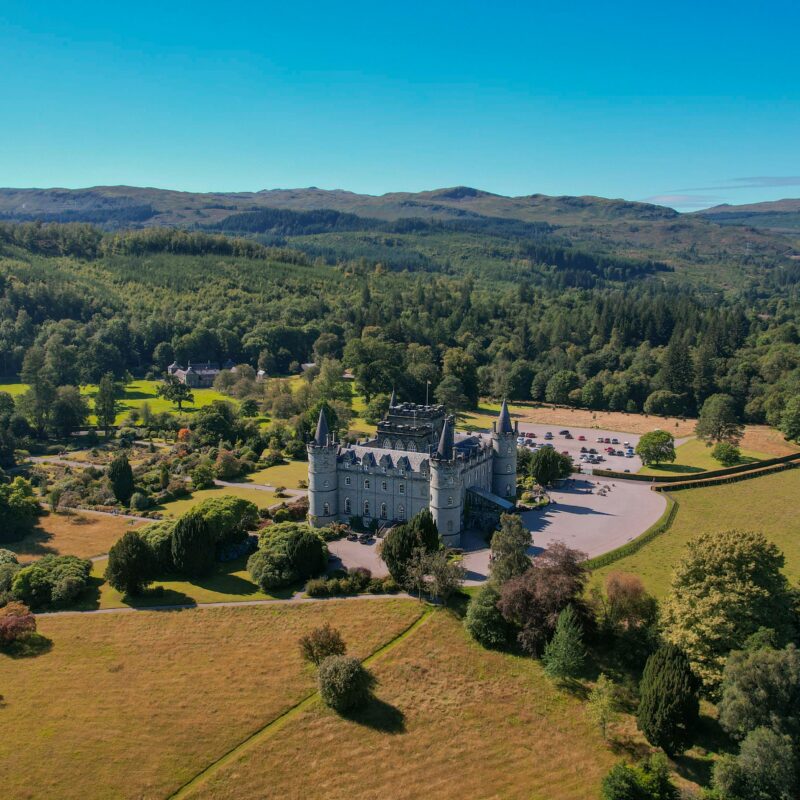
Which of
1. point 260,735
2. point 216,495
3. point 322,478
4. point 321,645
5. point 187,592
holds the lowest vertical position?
point 260,735

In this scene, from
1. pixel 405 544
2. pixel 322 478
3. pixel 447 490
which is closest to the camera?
pixel 405 544

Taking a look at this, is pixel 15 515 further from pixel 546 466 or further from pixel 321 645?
pixel 546 466

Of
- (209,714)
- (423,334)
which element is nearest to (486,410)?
(423,334)

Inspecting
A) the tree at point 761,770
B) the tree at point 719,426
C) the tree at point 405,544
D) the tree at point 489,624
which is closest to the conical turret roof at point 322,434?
the tree at point 405,544

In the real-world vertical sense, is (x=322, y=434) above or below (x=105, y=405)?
above

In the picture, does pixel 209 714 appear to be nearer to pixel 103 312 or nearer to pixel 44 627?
pixel 44 627

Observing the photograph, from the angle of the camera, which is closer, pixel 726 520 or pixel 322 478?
pixel 322 478

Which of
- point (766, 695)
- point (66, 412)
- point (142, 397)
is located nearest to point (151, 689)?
point (766, 695)

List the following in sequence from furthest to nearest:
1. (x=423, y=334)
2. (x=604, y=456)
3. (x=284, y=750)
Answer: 1. (x=423, y=334)
2. (x=604, y=456)
3. (x=284, y=750)
